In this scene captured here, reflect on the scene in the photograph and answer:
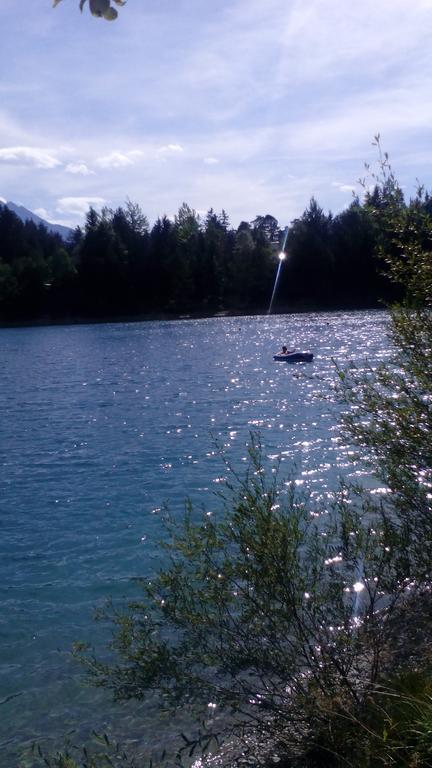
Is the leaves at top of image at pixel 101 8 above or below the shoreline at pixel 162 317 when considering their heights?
above

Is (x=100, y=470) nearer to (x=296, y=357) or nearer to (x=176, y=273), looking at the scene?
(x=296, y=357)

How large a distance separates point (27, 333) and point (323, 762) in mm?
87096

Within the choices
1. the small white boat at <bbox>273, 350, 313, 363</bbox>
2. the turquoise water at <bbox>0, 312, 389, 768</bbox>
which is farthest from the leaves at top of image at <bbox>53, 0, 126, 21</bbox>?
the small white boat at <bbox>273, 350, 313, 363</bbox>

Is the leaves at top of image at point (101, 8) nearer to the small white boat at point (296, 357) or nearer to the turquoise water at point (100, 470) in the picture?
the turquoise water at point (100, 470)

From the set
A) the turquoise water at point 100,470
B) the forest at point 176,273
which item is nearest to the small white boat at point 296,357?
the turquoise water at point 100,470

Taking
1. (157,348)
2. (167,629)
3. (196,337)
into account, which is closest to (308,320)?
(196,337)

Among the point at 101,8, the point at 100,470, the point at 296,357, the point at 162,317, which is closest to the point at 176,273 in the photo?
the point at 162,317

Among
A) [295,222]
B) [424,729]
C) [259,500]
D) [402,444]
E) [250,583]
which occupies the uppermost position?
[295,222]

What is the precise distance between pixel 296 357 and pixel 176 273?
219ft

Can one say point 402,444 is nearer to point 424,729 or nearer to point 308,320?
point 424,729

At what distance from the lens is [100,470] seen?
20.8m

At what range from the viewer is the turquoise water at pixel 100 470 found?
9766 millimetres

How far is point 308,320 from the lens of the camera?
87688mm

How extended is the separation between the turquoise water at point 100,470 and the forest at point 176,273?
5403 centimetres
